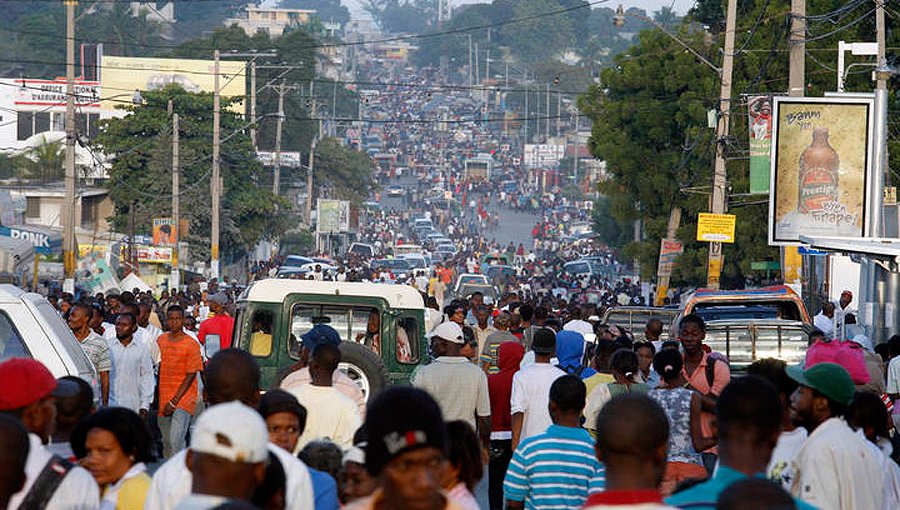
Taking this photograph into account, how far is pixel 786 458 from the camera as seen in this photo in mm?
7723

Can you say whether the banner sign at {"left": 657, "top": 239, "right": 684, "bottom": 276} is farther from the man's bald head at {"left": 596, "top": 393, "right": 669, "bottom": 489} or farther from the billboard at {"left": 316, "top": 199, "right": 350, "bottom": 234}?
the billboard at {"left": 316, "top": 199, "right": 350, "bottom": 234}

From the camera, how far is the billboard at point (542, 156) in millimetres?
189250

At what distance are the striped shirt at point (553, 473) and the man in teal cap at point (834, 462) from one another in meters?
1.18

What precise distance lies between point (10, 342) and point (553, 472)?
3645mm

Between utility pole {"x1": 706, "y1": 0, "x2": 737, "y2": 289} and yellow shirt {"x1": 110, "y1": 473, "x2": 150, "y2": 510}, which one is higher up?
utility pole {"x1": 706, "y1": 0, "x2": 737, "y2": 289}

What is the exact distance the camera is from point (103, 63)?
98188 millimetres

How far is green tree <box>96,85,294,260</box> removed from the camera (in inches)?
2544

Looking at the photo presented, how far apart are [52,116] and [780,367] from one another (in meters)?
93.4

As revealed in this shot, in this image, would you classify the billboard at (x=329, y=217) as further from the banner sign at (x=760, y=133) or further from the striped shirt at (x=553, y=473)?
the striped shirt at (x=553, y=473)

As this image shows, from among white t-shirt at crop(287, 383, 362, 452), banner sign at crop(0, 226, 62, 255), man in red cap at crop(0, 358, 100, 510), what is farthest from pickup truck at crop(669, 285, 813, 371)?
banner sign at crop(0, 226, 62, 255)

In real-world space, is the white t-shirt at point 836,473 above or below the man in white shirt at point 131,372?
above

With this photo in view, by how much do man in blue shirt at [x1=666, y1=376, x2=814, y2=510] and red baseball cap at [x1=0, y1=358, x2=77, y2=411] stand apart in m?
2.44

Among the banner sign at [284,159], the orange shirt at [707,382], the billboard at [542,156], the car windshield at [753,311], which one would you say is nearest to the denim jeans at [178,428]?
the orange shirt at [707,382]

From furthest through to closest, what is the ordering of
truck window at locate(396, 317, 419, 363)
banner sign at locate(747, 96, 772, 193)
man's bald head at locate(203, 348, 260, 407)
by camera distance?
banner sign at locate(747, 96, 772, 193)
truck window at locate(396, 317, 419, 363)
man's bald head at locate(203, 348, 260, 407)
